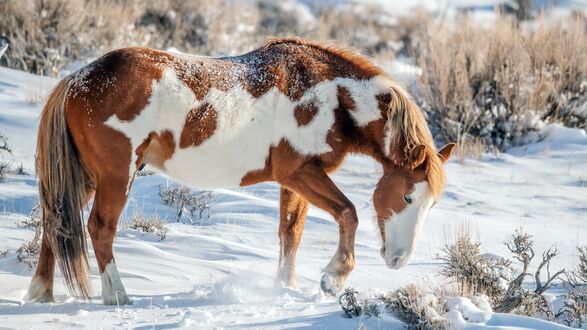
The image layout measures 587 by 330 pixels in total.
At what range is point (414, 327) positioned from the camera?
437cm

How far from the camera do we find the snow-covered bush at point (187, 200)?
7324 mm

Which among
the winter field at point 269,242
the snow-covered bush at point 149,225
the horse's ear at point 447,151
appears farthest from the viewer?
the snow-covered bush at point 149,225

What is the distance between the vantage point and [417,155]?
17.2ft

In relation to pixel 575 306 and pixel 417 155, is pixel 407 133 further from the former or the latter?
pixel 575 306

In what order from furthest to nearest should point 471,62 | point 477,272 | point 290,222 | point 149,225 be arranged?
point 471,62
point 149,225
point 290,222
point 477,272

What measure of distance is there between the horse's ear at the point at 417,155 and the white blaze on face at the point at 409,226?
5.2 inches

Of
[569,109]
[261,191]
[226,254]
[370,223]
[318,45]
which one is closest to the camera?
[318,45]

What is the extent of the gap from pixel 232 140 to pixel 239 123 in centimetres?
12

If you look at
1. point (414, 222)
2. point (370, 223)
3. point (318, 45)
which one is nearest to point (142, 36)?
point (370, 223)

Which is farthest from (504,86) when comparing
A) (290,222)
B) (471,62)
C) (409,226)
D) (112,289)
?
(112,289)

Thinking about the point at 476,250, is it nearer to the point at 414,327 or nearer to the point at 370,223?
the point at 414,327

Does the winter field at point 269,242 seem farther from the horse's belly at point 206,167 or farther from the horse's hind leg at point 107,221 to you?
the horse's belly at point 206,167

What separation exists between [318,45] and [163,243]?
1.93 m

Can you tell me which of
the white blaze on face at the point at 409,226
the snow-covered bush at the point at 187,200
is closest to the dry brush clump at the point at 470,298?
the white blaze on face at the point at 409,226
